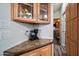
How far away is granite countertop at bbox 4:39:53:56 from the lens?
111 cm

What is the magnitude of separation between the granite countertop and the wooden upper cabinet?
0.20 meters

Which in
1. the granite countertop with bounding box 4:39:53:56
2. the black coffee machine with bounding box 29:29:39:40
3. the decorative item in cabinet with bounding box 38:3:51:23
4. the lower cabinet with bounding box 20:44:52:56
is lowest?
the lower cabinet with bounding box 20:44:52:56

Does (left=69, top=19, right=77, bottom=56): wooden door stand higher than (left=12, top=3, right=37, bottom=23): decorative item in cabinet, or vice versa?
(left=12, top=3, right=37, bottom=23): decorative item in cabinet

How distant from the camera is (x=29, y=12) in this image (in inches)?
49.9

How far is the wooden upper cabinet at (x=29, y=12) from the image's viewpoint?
1.16m

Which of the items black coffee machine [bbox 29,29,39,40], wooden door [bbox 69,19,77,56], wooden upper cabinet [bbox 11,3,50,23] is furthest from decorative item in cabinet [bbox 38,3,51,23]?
wooden door [bbox 69,19,77,56]

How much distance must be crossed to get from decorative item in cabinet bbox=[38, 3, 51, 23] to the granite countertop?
20cm

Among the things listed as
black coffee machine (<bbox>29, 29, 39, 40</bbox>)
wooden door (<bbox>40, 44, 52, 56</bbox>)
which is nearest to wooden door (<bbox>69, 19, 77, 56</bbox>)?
wooden door (<bbox>40, 44, 52, 56</bbox>)

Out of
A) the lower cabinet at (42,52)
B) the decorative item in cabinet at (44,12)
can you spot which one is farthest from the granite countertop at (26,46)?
the decorative item in cabinet at (44,12)

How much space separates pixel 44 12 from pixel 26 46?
0.38m

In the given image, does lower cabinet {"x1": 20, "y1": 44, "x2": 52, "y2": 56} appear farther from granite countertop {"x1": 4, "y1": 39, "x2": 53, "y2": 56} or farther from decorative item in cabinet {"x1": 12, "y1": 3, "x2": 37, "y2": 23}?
decorative item in cabinet {"x1": 12, "y1": 3, "x2": 37, "y2": 23}

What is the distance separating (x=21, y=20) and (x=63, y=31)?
42 cm

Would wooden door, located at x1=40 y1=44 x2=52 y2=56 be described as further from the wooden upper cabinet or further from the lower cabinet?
the wooden upper cabinet

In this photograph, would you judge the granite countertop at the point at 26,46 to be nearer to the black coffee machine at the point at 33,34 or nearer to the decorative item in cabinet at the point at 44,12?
the black coffee machine at the point at 33,34
